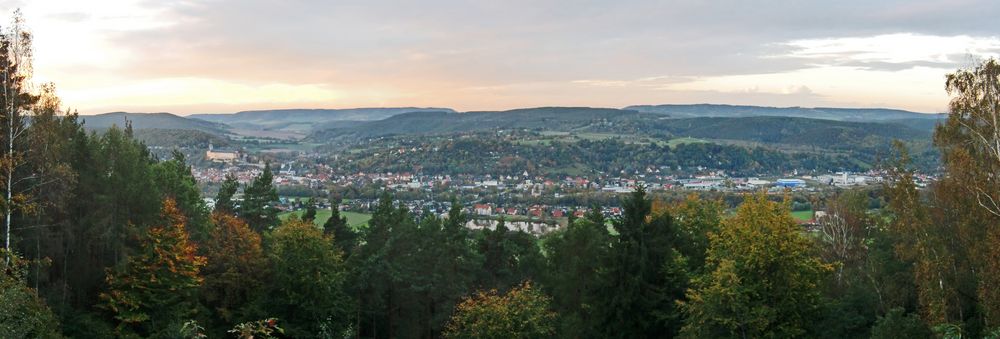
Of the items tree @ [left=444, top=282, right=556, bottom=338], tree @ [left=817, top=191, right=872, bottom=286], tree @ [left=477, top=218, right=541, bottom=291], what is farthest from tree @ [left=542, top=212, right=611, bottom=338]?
tree @ [left=817, top=191, right=872, bottom=286]

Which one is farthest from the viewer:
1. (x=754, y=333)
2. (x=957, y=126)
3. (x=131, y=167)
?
(x=131, y=167)

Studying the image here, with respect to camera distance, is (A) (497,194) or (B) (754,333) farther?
(A) (497,194)

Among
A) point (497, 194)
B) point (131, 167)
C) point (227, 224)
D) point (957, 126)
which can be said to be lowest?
point (497, 194)

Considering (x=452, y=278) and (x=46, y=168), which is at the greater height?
(x=46, y=168)

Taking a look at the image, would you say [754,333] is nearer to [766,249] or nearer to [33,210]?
[766,249]

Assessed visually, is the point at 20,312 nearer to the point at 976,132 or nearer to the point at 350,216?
the point at 976,132

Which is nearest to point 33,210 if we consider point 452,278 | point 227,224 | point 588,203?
point 227,224

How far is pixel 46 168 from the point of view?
19828mm

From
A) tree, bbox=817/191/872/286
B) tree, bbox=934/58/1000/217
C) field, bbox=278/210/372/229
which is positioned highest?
tree, bbox=934/58/1000/217

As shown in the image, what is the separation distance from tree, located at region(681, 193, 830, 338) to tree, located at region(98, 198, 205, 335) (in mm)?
15457

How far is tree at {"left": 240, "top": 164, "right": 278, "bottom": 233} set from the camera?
116 feet

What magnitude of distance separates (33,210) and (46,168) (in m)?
1.65

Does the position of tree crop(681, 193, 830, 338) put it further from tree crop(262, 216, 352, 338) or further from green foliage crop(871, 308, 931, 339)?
tree crop(262, 216, 352, 338)

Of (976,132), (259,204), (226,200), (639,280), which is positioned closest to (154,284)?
(259,204)
